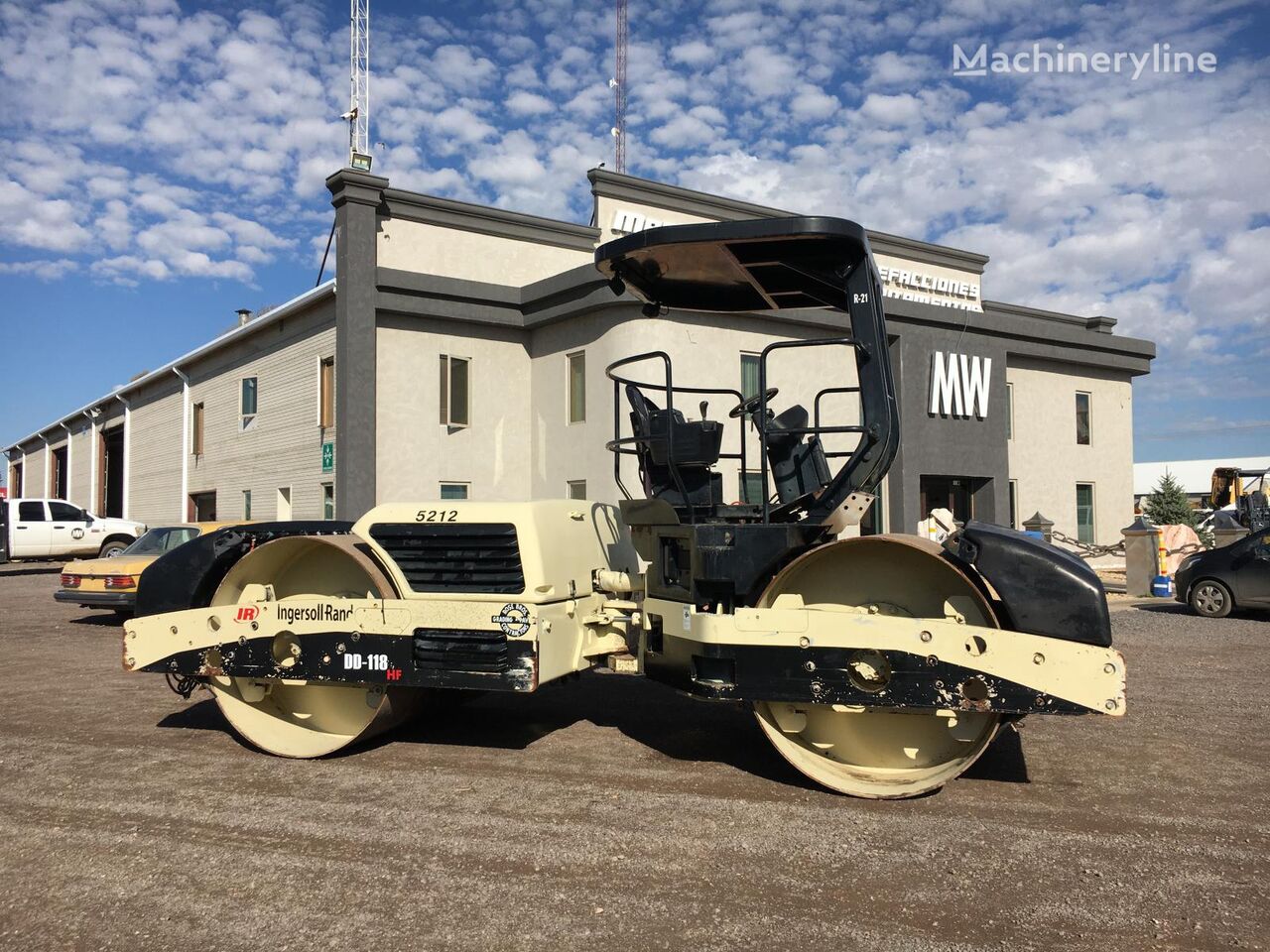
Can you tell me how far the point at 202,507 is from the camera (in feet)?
80.7

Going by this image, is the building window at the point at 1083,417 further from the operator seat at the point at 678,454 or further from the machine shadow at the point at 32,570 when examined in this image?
the machine shadow at the point at 32,570

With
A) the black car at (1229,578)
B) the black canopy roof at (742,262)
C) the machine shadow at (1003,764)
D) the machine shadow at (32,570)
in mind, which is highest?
the black canopy roof at (742,262)

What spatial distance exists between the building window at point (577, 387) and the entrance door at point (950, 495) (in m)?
8.40

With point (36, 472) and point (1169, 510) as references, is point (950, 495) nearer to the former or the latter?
point (1169, 510)

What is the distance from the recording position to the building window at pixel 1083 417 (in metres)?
23.9

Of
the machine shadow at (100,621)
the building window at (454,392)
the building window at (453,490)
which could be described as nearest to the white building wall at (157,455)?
the building window at (453,490)

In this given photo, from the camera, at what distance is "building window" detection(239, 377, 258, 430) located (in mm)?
21141

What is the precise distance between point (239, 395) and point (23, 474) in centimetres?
3654

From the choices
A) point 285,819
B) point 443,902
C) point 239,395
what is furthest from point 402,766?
point 239,395

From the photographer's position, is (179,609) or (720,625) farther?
(179,609)

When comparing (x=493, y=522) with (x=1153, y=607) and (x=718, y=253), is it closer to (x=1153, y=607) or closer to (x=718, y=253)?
(x=718, y=253)

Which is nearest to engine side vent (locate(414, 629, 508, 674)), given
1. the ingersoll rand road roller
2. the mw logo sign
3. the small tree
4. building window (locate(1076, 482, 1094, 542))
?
the ingersoll rand road roller

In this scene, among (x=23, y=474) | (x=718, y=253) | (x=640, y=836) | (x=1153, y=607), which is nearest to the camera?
(x=640, y=836)

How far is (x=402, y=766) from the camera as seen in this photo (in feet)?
17.3
